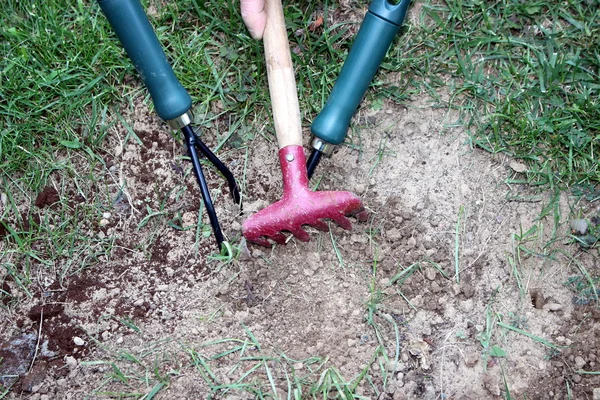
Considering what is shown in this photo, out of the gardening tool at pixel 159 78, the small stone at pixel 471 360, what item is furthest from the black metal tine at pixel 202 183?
the small stone at pixel 471 360

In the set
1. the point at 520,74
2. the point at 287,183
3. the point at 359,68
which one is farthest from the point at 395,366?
the point at 520,74

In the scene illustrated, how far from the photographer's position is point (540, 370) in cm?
196

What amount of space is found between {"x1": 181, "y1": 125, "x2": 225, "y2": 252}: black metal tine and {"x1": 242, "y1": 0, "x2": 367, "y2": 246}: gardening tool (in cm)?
12

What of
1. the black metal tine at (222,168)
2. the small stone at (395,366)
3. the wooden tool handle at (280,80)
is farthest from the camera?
the black metal tine at (222,168)

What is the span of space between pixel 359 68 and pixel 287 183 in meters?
0.44

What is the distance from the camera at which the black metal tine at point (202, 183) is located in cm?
211

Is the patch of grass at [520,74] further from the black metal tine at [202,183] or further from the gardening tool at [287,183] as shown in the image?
the black metal tine at [202,183]

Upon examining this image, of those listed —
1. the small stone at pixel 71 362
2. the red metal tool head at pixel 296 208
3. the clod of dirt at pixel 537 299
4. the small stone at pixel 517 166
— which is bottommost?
the clod of dirt at pixel 537 299

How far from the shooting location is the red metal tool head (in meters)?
2.00

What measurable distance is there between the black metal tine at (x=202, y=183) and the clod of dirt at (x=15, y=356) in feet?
2.22

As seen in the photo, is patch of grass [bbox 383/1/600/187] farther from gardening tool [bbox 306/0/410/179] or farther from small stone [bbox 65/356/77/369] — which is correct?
small stone [bbox 65/356/77/369]

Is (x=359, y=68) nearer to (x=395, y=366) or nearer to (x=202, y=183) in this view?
(x=202, y=183)

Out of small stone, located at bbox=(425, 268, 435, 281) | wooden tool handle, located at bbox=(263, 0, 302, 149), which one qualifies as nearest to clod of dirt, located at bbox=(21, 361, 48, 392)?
wooden tool handle, located at bbox=(263, 0, 302, 149)

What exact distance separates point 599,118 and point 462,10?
618 millimetres
